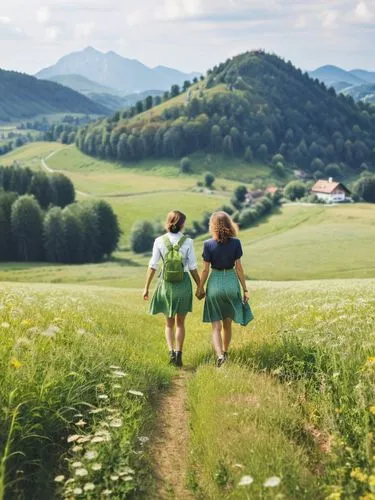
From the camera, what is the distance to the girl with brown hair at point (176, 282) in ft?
42.0

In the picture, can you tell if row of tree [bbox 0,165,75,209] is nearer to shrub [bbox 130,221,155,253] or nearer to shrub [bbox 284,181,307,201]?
shrub [bbox 130,221,155,253]

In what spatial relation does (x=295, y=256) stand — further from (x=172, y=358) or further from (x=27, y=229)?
(x=172, y=358)

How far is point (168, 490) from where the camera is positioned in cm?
676

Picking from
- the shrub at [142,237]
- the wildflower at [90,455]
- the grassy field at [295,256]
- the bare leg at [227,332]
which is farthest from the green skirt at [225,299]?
the shrub at [142,237]

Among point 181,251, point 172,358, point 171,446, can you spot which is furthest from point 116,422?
point 181,251

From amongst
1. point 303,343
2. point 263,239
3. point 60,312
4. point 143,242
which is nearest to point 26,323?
point 60,312

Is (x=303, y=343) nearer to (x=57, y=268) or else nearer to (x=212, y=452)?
(x=212, y=452)

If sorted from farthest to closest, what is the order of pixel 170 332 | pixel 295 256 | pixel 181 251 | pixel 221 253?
pixel 295 256 < pixel 170 332 < pixel 181 251 < pixel 221 253

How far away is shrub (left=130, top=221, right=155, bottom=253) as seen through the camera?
142 m

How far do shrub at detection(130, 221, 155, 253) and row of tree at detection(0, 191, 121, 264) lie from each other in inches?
660

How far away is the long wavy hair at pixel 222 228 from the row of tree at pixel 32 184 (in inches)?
5530

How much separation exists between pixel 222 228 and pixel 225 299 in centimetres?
160

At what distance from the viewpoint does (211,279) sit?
12.6 m

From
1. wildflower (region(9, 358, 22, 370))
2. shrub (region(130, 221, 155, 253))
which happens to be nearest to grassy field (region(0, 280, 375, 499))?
wildflower (region(9, 358, 22, 370))
